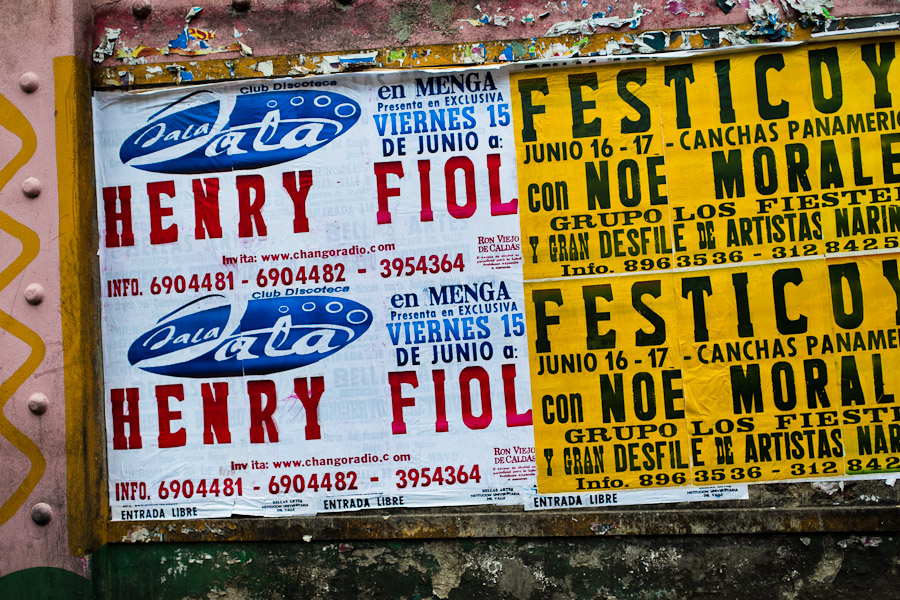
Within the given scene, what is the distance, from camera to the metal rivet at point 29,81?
4.49 metres

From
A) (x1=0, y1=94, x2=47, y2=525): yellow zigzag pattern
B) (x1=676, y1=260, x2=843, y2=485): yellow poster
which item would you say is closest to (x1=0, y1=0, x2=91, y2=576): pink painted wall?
(x1=0, y1=94, x2=47, y2=525): yellow zigzag pattern

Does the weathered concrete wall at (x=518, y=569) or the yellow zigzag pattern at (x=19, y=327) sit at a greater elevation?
the yellow zigzag pattern at (x=19, y=327)

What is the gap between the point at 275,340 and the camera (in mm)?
4523

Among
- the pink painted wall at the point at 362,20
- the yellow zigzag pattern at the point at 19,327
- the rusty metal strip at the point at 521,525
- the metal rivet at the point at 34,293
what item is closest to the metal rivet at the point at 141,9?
the pink painted wall at the point at 362,20

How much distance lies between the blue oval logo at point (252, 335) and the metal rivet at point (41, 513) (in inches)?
39.3

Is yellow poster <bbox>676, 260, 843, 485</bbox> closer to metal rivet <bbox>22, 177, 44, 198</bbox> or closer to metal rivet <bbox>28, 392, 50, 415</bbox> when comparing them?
metal rivet <bbox>28, 392, 50, 415</bbox>

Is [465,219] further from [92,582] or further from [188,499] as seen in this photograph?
[92,582]

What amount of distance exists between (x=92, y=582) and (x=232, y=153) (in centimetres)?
279

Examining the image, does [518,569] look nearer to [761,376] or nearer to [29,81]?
[761,376]

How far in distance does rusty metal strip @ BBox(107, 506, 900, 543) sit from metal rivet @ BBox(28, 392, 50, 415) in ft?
2.78

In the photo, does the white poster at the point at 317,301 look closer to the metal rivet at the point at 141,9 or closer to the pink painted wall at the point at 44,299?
the pink painted wall at the point at 44,299

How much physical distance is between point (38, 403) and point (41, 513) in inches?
26.1

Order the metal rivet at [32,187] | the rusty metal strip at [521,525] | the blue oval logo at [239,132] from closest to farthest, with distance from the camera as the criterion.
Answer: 1. the rusty metal strip at [521,525]
2. the metal rivet at [32,187]
3. the blue oval logo at [239,132]

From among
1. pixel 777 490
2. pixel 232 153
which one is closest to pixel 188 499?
pixel 232 153
